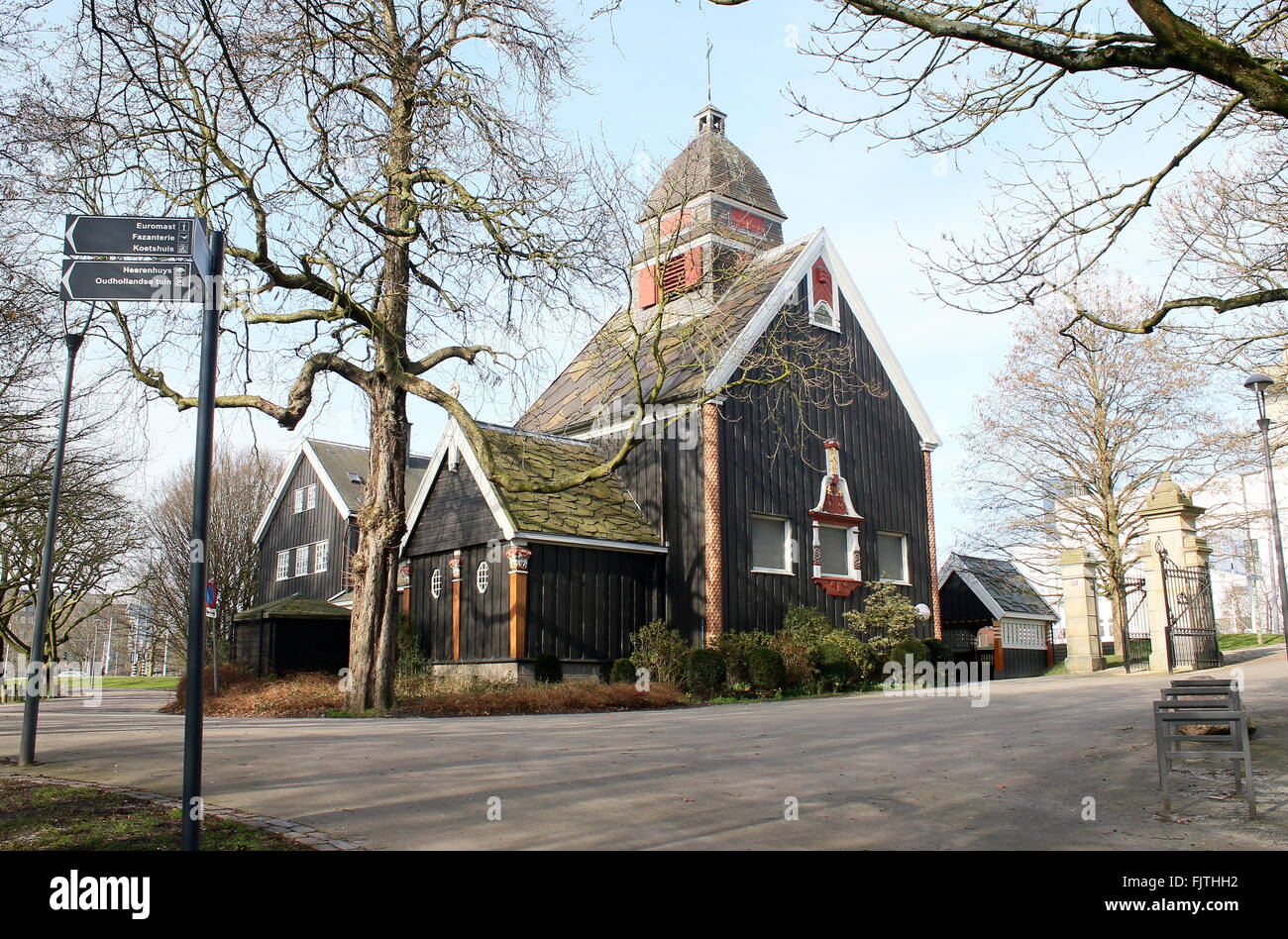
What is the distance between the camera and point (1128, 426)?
1134 inches

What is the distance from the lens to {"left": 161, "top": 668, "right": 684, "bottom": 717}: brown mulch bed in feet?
54.1

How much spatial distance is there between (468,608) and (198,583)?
59.7 ft

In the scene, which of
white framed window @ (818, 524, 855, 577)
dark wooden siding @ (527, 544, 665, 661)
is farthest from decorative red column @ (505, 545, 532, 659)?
white framed window @ (818, 524, 855, 577)

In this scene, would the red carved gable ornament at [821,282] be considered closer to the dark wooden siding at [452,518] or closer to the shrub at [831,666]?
the shrub at [831,666]

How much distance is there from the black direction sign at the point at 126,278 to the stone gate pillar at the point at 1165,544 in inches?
811

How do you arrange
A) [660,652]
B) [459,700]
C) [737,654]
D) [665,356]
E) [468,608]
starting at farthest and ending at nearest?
[665,356], [468,608], [660,652], [737,654], [459,700]

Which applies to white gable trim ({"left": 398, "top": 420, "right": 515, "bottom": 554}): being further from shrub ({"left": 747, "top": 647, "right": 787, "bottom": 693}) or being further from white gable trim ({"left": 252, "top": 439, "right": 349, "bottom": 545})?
white gable trim ({"left": 252, "top": 439, "right": 349, "bottom": 545})

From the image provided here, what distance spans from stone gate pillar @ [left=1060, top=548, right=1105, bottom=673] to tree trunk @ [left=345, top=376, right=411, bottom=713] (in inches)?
634

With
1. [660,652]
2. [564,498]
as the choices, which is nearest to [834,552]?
[660,652]

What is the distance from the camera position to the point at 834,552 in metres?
25.8

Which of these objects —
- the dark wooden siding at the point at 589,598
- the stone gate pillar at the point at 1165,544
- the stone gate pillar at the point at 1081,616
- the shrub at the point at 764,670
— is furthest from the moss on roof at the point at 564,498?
the stone gate pillar at the point at 1165,544

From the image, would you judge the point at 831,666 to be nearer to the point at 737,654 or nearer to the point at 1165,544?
the point at 737,654
